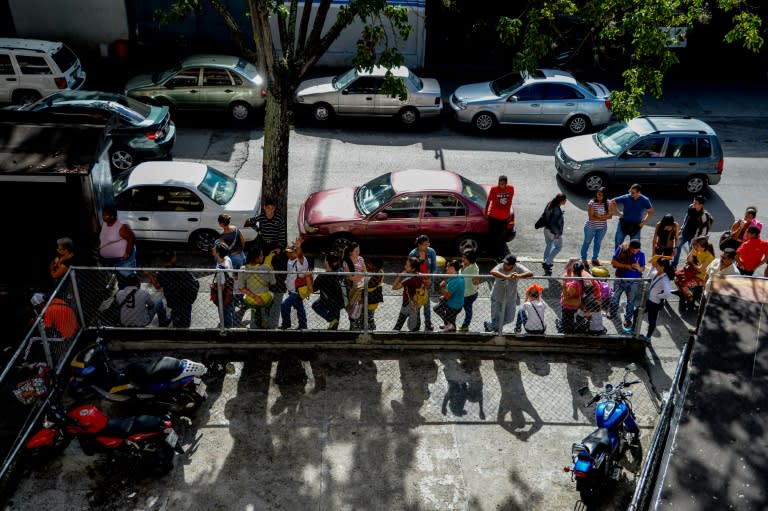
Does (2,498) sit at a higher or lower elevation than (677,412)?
lower

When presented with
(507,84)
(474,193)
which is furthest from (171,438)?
(507,84)

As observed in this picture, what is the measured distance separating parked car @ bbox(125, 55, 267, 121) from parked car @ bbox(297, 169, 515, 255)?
22.1ft

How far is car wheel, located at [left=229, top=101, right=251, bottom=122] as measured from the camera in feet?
63.2

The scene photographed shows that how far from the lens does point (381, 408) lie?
10008 mm

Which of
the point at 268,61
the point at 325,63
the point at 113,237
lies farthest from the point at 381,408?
the point at 325,63

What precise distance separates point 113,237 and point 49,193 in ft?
4.35

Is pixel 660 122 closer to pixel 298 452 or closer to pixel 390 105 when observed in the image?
pixel 390 105

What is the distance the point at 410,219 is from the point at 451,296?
293cm

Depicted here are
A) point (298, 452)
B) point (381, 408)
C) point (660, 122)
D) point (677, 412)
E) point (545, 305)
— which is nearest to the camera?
point (677, 412)

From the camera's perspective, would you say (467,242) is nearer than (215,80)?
Yes

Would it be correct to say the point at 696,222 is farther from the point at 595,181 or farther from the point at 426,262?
the point at 426,262

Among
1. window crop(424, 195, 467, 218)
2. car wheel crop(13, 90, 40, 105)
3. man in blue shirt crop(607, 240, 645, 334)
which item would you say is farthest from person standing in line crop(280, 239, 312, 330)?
car wheel crop(13, 90, 40, 105)

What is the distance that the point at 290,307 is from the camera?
10867mm

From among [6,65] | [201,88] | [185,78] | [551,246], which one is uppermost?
[6,65]
